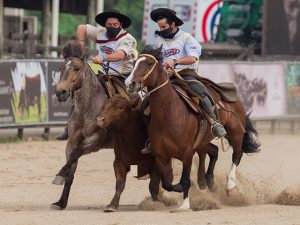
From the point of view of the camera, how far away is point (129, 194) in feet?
45.9

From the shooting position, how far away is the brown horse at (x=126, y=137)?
11735 mm

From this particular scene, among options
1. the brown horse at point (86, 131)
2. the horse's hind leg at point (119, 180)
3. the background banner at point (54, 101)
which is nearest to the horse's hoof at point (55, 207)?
the brown horse at point (86, 131)

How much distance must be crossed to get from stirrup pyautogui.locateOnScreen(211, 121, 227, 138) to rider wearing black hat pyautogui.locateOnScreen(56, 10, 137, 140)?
124cm

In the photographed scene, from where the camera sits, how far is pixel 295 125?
2489cm

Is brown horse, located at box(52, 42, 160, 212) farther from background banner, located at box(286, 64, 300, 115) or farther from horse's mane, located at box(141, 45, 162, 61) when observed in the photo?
background banner, located at box(286, 64, 300, 115)

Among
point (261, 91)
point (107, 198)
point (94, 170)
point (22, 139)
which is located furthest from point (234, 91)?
point (261, 91)

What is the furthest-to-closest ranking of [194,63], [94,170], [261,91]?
[261,91] < [94,170] < [194,63]

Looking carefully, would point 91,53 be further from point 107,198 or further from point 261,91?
point 107,198

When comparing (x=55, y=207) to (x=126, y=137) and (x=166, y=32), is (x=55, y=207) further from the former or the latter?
(x=166, y=32)

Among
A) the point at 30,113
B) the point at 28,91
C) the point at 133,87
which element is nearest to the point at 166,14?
the point at 133,87

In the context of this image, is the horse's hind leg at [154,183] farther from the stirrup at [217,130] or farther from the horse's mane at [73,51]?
the horse's mane at [73,51]

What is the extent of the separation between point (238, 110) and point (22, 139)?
7658mm

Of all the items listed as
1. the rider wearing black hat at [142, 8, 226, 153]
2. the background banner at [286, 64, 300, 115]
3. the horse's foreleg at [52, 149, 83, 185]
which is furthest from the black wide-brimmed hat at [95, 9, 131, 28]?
the background banner at [286, 64, 300, 115]

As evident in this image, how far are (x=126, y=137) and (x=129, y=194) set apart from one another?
2.22 m
